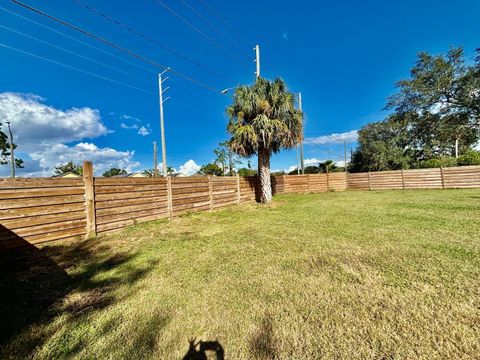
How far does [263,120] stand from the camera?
9305 mm

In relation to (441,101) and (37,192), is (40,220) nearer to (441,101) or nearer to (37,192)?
(37,192)

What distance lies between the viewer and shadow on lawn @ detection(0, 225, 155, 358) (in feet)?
6.54

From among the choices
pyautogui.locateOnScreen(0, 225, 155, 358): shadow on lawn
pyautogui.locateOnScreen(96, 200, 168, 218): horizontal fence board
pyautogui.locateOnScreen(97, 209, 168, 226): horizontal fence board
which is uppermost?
pyautogui.locateOnScreen(96, 200, 168, 218): horizontal fence board

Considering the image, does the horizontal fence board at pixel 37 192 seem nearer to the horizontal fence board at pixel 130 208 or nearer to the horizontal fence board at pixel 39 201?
the horizontal fence board at pixel 39 201

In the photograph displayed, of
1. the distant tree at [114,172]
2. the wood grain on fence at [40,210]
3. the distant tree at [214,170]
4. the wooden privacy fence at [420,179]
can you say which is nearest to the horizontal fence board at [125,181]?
the wood grain on fence at [40,210]

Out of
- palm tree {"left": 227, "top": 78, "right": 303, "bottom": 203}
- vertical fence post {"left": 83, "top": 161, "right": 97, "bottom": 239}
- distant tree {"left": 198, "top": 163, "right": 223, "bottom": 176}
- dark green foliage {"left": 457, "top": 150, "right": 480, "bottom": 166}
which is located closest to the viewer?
vertical fence post {"left": 83, "top": 161, "right": 97, "bottom": 239}

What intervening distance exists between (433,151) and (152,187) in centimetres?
3424

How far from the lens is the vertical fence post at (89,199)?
16.1 feet

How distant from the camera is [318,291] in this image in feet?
8.02

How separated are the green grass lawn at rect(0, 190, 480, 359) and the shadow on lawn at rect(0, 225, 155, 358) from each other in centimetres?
1

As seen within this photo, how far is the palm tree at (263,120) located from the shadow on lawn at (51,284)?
686 cm

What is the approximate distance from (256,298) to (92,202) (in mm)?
4480

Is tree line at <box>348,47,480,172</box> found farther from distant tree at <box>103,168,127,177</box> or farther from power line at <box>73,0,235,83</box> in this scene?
distant tree at <box>103,168,127,177</box>

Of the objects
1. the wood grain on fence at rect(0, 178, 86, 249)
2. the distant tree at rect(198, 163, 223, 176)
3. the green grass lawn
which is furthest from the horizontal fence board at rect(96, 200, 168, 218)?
the distant tree at rect(198, 163, 223, 176)
